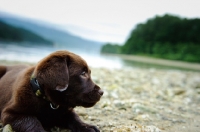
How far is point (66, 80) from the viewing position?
268cm

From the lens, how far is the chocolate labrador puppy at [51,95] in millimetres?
2668

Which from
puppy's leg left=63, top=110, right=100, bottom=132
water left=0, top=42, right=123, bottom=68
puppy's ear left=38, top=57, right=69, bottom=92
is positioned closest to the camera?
puppy's ear left=38, top=57, right=69, bottom=92

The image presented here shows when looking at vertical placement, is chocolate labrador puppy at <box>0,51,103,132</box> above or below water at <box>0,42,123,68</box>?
above

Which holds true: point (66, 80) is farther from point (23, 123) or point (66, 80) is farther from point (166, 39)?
point (166, 39)

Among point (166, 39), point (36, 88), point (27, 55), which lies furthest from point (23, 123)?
point (166, 39)

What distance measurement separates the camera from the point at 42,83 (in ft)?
8.75

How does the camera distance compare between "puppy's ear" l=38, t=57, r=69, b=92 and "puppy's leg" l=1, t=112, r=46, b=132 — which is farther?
"puppy's leg" l=1, t=112, r=46, b=132

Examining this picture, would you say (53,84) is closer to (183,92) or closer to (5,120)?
(5,120)

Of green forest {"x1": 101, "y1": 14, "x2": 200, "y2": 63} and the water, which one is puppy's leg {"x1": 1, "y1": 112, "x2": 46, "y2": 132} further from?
green forest {"x1": 101, "y1": 14, "x2": 200, "y2": 63}

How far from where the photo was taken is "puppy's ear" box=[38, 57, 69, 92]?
103 inches

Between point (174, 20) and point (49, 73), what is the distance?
73.7 meters

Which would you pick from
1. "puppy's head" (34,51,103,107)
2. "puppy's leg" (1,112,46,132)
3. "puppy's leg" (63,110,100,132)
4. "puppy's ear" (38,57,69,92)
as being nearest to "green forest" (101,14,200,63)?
"puppy's leg" (63,110,100,132)

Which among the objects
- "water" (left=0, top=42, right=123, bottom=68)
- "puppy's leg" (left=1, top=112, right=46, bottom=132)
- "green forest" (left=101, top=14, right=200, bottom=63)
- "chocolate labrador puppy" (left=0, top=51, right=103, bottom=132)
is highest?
"green forest" (left=101, top=14, right=200, bottom=63)

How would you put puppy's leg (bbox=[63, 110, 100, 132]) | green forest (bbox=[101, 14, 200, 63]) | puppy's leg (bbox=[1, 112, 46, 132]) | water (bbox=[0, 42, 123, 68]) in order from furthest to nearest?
green forest (bbox=[101, 14, 200, 63]) < water (bbox=[0, 42, 123, 68]) < puppy's leg (bbox=[63, 110, 100, 132]) < puppy's leg (bbox=[1, 112, 46, 132])
